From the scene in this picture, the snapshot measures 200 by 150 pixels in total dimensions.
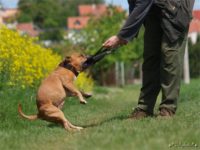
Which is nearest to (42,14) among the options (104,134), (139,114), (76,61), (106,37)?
(106,37)

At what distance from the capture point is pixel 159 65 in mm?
8797

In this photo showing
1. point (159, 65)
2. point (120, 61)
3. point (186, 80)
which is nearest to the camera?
point (159, 65)

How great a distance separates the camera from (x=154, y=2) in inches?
322

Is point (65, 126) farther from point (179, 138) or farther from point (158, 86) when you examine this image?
point (179, 138)

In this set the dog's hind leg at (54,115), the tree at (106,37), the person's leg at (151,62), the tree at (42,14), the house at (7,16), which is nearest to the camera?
the dog's hind leg at (54,115)

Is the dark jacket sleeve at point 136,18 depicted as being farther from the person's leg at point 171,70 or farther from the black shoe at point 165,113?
the black shoe at point 165,113

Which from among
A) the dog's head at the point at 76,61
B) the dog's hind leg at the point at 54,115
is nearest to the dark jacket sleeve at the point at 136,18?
the dog's head at the point at 76,61

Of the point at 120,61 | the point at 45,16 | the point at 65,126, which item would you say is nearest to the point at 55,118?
the point at 65,126

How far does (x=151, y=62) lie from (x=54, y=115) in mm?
1753

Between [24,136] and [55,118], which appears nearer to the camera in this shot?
[24,136]

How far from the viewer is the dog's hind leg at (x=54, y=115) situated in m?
8.06

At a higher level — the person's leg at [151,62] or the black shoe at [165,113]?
the person's leg at [151,62]

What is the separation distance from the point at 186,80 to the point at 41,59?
1709 cm

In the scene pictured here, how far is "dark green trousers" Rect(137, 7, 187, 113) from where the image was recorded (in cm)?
837
